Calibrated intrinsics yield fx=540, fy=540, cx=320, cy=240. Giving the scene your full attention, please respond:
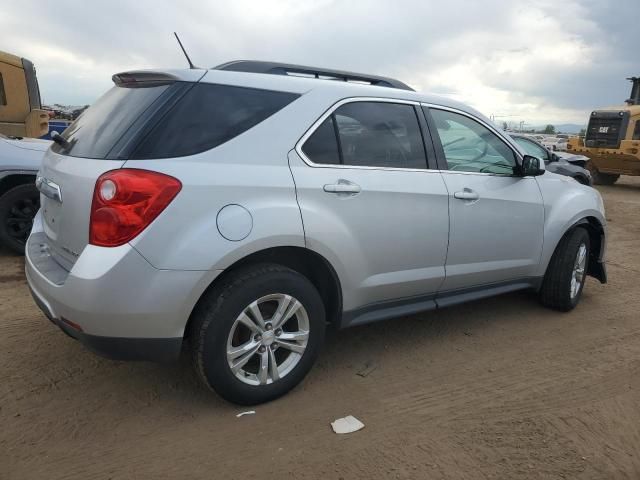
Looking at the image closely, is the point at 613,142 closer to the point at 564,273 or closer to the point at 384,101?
the point at 564,273

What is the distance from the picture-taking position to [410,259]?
338 cm

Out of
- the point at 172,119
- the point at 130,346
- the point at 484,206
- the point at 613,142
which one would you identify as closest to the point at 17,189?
the point at 172,119

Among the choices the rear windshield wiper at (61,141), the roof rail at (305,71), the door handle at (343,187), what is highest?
the roof rail at (305,71)

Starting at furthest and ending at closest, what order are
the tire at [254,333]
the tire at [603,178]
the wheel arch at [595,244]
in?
the tire at [603,178]
the wheel arch at [595,244]
the tire at [254,333]

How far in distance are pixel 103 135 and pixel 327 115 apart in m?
1.20

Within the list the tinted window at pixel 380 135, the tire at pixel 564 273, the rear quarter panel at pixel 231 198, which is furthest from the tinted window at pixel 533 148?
the rear quarter panel at pixel 231 198

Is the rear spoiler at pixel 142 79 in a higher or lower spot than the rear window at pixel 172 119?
higher

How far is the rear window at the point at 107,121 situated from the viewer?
2668 mm

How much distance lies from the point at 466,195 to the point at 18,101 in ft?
33.3

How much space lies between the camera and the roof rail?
3.12m

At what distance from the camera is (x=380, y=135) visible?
3.33 metres

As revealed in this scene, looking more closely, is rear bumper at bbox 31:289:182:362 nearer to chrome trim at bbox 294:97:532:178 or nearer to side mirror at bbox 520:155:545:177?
chrome trim at bbox 294:97:532:178

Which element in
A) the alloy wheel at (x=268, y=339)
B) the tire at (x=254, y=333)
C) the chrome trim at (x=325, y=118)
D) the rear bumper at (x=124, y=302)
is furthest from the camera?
the chrome trim at (x=325, y=118)

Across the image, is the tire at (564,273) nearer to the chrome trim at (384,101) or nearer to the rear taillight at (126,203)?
the chrome trim at (384,101)
